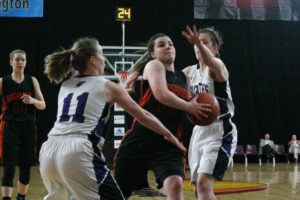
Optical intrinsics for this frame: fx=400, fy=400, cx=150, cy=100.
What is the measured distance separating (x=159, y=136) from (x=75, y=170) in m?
0.89

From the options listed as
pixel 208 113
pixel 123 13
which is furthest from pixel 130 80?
pixel 123 13

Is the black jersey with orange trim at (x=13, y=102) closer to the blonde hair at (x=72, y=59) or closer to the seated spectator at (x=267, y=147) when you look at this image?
the blonde hair at (x=72, y=59)

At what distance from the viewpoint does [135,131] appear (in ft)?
9.77

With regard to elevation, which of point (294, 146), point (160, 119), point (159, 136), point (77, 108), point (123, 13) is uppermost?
point (123, 13)

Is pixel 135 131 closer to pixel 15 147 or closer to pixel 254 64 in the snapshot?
pixel 15 147

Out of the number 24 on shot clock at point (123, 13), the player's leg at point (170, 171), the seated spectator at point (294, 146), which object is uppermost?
the number 24 on shot clock at point (123, 13)

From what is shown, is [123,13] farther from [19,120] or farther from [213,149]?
[213,149]

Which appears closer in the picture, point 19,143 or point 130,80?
point 130,80

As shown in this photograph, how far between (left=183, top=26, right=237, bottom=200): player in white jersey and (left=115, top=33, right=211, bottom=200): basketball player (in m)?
0.30

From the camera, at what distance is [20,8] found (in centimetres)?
1155

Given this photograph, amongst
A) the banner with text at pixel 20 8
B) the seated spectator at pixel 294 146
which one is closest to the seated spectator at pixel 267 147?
the seated spectator at pixel 294 146

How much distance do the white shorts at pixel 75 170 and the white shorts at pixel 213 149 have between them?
1.09 meters

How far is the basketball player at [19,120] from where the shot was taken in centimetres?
443

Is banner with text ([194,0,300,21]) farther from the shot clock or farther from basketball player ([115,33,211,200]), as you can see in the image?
basketball player ([115,33,211,200])
